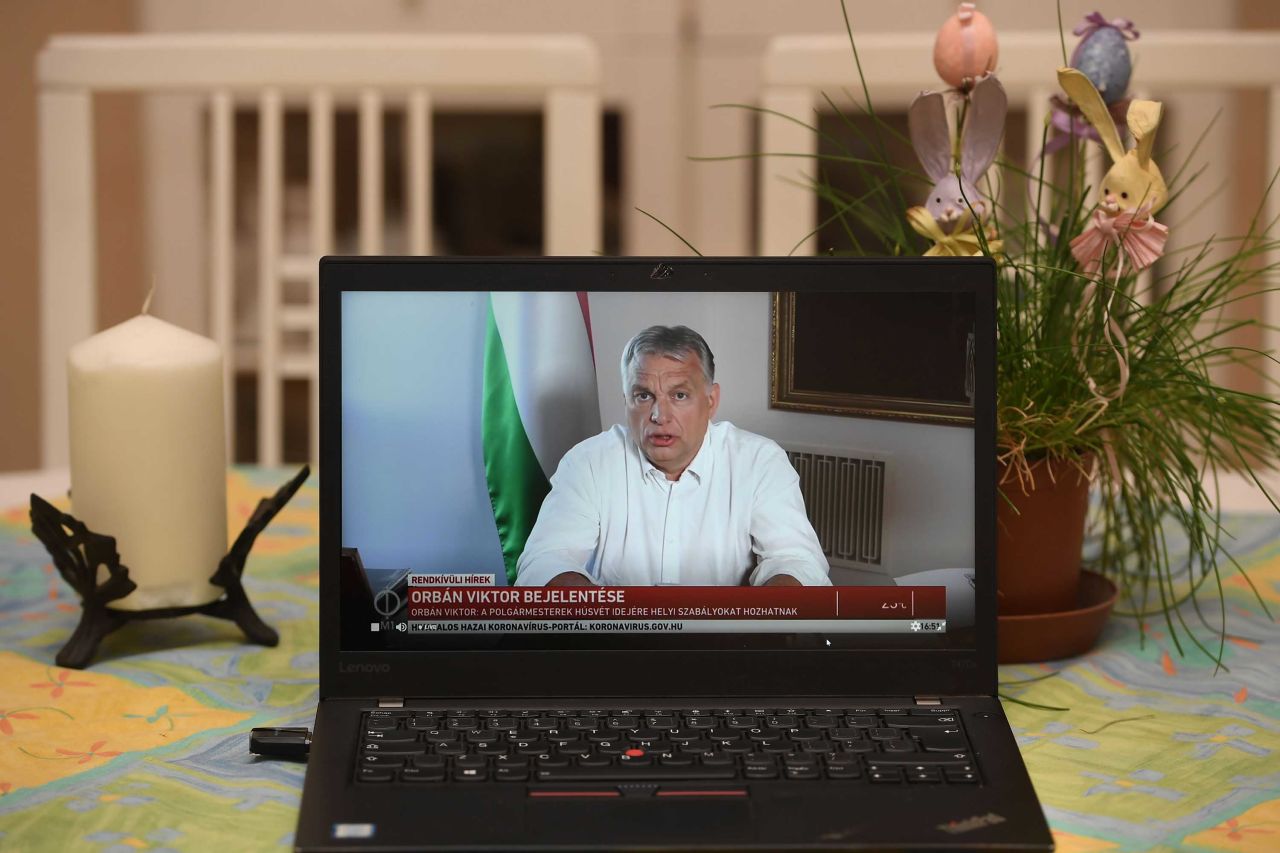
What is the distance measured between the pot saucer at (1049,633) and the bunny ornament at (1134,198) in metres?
0.21

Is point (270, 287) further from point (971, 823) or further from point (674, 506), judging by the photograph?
point (971, 823)

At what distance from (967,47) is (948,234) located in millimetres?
106

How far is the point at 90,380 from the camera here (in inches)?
29.4

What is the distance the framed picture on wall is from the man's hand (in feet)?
0.45

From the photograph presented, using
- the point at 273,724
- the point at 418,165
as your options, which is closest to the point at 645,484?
the point at 273,724

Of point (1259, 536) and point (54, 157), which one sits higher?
point (54, 157)

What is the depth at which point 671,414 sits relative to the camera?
667 mm

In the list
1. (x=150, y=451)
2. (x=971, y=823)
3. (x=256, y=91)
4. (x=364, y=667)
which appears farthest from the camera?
(x=256, y=91)

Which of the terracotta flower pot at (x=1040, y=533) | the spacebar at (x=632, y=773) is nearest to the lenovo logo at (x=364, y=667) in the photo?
the spacebar at (x=632, y=773)

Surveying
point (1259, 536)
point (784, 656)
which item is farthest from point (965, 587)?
point (1259, 536)

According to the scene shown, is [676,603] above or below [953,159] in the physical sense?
below

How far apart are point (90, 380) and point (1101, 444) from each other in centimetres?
61

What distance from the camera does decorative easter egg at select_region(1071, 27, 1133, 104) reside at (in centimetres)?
72

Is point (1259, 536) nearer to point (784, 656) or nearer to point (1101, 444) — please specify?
point (1101, 444)
